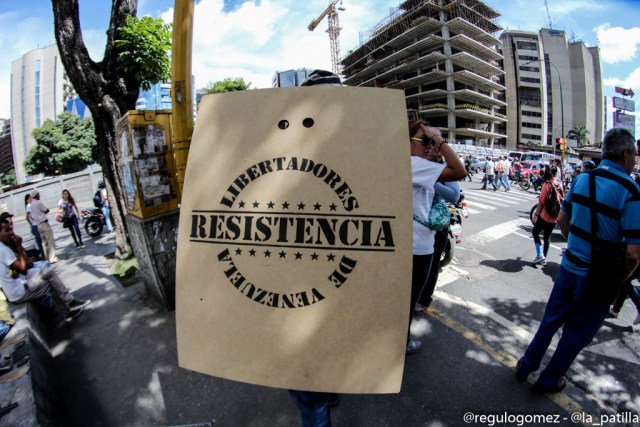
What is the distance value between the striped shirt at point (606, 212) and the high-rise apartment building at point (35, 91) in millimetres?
94985

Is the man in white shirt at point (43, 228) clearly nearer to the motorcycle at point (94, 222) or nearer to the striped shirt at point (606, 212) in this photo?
the motorcycle at point (94, 222)

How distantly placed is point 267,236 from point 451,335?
2782mm

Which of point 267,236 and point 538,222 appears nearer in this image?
point 267,236

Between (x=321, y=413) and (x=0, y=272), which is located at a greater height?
(x=0, y=272)

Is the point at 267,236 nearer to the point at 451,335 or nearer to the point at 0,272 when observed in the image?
the point at 451,335

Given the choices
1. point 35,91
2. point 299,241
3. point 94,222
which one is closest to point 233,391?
point 299,241

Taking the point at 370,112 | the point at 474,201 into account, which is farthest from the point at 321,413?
the point at 474,201

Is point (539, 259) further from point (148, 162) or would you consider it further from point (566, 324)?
point (148, 162)

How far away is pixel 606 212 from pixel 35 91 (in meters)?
107

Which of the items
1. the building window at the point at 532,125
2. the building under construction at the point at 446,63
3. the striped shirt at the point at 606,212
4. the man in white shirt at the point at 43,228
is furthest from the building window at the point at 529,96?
the man in white shirt at the point at 43,228

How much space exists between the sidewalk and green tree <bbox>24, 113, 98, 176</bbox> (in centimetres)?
3571

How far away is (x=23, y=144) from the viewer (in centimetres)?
7944

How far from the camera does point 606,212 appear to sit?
6.52 ft

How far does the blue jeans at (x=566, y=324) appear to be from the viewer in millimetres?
2104
